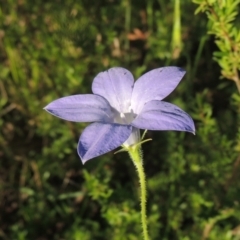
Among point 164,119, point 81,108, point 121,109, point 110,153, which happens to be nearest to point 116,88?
point 121,109

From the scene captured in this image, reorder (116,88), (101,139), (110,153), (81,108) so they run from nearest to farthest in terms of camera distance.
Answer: (101,139)
(81,108)
(116,88)
(110,153)

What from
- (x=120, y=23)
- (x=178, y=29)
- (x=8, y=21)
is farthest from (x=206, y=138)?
(x=8, y=21)

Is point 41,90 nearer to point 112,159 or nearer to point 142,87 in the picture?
point 112,159

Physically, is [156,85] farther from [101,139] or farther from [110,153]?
[110,153]

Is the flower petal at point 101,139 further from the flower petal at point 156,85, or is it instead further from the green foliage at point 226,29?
the green foliage at point 226,29

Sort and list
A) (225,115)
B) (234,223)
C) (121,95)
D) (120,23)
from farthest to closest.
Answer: (120,23), (225,115), (234,223), (121,95)

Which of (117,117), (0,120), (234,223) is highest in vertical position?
(117,117)

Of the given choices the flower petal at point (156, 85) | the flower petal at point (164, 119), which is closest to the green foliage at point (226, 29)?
the flower petal at point (156, 85)

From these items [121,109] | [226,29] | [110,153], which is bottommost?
[110,153]
